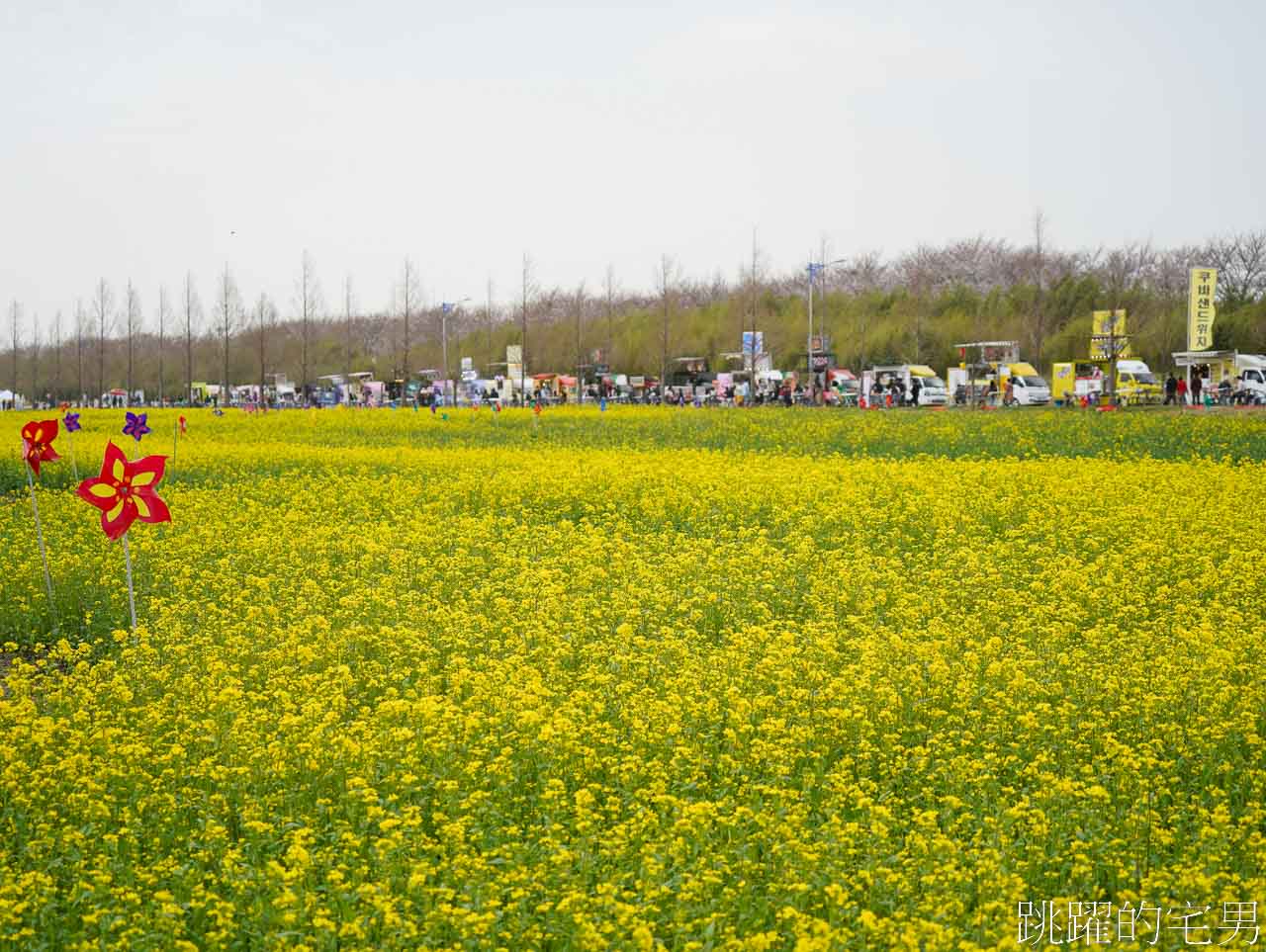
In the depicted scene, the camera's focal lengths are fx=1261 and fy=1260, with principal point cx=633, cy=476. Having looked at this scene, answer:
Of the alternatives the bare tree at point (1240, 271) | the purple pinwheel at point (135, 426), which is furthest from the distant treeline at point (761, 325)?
the purple pinwheel at point (135, 426)

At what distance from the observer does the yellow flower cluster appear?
5316 mm

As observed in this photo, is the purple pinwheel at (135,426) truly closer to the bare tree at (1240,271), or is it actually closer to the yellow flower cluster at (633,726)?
the yellow flower cluster at (633,726)

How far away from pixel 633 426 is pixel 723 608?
24.6m

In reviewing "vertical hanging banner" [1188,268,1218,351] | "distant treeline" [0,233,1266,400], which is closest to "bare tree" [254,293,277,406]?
"distant treeline" [0,233,1266,400]

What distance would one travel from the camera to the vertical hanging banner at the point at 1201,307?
43094 millimetres

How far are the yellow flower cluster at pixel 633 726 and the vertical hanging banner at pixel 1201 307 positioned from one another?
31022 millimetres

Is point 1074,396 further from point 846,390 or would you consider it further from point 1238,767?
point 1238,767

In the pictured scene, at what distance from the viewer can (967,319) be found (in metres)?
77.0

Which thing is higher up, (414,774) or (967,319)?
(967,319)

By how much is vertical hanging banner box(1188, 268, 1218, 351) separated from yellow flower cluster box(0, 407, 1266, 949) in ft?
102

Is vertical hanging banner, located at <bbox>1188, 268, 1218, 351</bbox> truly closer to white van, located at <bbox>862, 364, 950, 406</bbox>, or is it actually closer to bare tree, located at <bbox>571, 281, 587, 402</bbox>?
white van, located at <bbox>862, 364, 950, 406</bbox>

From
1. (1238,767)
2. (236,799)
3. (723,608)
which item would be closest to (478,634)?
(723,608)

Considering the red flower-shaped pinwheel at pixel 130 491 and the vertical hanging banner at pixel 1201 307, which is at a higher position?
the vertical hanging banner at pixel 1201 307

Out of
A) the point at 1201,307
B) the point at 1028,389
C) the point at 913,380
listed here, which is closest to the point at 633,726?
the point at 1201,307
